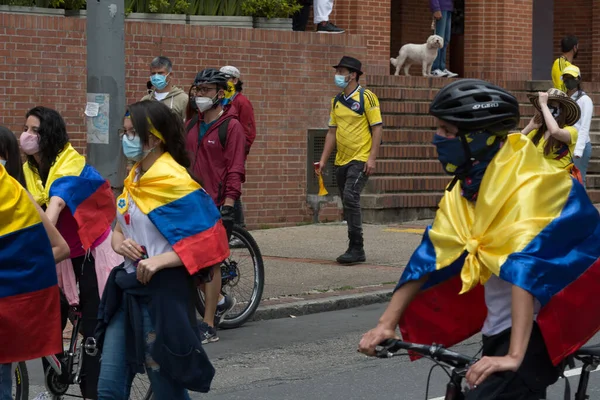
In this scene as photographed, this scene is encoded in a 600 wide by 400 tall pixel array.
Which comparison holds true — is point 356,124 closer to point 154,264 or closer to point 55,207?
point 55,207

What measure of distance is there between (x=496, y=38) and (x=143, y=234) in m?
13.4

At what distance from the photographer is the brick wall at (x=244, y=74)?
42.1 feet

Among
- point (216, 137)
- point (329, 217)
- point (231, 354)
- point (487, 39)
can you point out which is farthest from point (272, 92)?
point (231, 354)

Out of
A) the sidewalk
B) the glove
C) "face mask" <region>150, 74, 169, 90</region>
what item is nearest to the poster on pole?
the glove

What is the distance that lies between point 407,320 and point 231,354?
4247 millimetres

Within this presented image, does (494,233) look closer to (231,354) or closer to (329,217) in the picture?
(231,354)

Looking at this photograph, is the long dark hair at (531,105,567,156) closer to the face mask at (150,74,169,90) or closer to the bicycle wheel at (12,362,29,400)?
the face mask at (150,74,169,90)

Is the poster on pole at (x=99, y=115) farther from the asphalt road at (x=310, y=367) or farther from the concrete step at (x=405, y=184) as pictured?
the concrete step at (x=405, y=184)

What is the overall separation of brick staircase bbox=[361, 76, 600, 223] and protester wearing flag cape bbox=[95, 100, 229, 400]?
9.92 metres

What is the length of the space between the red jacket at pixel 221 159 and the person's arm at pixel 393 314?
4884 millimetres

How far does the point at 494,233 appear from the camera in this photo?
3.93 meters

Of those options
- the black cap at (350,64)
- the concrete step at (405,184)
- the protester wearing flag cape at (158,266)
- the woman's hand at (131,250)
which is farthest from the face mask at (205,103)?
the concrete step at (405,184)

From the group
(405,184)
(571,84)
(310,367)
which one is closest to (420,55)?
(405,184)

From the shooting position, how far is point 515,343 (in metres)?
3.72
